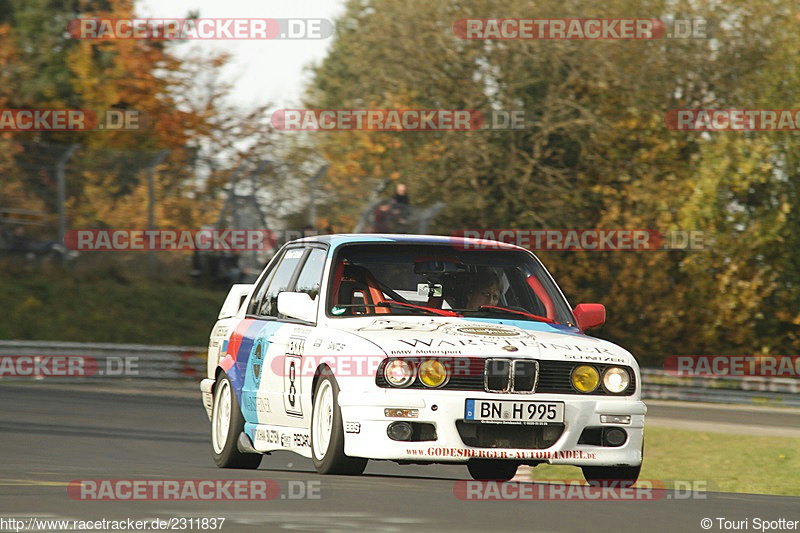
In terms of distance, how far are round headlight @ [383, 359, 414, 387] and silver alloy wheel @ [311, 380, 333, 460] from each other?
44 cm

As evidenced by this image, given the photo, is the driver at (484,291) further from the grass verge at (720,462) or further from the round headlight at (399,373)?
the grass verge at (720,462)

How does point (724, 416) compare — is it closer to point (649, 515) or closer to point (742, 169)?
point (742, 169)

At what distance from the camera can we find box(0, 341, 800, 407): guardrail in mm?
28812

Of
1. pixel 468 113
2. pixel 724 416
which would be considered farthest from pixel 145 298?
pixel 724 416

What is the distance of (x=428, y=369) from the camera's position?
994cm

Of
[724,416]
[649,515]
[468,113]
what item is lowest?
[724,416]

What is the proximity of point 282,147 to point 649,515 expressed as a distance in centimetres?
3189

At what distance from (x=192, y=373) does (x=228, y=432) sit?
60.4 ft

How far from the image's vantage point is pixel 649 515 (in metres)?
8.55

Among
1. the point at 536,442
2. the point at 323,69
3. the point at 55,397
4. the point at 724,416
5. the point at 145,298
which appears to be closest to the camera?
the point at 536,442

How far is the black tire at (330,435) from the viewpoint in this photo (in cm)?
1001

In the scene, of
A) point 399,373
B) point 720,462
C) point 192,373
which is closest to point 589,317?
point 399,373

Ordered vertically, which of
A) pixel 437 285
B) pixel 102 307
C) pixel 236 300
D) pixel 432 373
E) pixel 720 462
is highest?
pixel 437 285

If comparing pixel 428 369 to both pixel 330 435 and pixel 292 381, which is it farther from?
pixel 292 381
